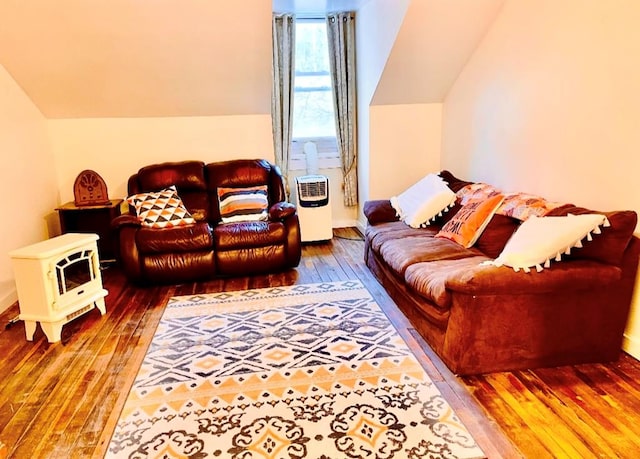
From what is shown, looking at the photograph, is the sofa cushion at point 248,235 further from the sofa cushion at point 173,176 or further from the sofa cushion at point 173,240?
the sofa cushion at point 173,176

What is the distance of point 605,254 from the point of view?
2.48 meters

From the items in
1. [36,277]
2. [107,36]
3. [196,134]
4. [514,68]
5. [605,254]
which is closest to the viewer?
[605,254]

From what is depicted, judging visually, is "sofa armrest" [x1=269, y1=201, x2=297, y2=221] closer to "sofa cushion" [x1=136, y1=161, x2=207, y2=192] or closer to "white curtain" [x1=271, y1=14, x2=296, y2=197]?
"sofa cushion" [x1=136, y1=161, x2=207, y2=192]

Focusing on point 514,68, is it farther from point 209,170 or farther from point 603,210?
point 209,170

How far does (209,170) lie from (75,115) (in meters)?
1.44

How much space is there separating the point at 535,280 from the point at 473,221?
3.30 ft

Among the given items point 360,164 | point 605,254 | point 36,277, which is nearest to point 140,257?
point 36,277

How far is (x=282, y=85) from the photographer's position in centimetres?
516

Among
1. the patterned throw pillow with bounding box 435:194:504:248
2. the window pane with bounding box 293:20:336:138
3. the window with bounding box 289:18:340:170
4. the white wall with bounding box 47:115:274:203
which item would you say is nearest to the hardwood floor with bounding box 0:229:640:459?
the patterned throw pillow with bounding box 435:194:504:248

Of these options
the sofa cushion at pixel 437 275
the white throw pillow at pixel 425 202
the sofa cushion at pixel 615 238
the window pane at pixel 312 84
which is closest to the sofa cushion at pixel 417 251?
the sofa cushion at pixel 437 275

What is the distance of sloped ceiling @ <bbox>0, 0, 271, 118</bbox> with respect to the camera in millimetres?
3633

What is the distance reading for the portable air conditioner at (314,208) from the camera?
4961 millimetres

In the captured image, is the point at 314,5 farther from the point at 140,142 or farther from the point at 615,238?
the point at 615,238

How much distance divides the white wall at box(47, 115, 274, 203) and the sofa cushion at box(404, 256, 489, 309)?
8.80 feet
